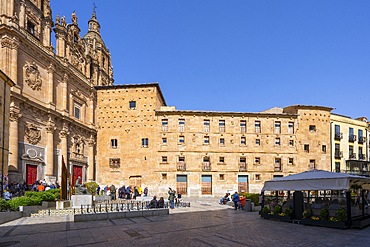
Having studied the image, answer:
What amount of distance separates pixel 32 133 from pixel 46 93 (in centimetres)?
497

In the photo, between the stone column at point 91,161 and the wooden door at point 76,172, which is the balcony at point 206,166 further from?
the wooden door at point 76,172

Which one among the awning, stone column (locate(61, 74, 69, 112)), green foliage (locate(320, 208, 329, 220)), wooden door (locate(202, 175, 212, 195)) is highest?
stone column (locate(61, 74, 69, 112))

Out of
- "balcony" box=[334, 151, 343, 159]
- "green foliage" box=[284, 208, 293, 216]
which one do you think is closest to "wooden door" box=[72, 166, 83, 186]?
"green foliage" box=[284, 208, 293, 216]

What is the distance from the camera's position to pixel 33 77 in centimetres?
2997

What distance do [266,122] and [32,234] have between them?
1353 inches

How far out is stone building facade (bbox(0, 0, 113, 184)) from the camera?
26.9m

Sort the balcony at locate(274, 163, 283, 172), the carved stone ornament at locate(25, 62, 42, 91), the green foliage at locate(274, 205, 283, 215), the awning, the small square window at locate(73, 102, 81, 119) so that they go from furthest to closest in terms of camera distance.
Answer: the balcony at locate(274, 163, 283, 172), the small square window at locate(73, 102, 81, 119), the carved stone ornament at locate(25, 62, 42, 91), the green foliage at locate(274, 205, 283, 215), the awning

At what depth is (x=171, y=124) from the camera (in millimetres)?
40250

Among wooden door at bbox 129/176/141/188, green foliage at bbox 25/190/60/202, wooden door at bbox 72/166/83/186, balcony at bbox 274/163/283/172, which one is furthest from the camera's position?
balcony at bbox 274/163/283/172

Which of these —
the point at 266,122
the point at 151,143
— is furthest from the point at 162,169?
the point at 266,122

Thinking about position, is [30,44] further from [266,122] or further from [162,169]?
[266,122]

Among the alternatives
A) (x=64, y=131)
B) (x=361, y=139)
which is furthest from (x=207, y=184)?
(x=361, y=139)

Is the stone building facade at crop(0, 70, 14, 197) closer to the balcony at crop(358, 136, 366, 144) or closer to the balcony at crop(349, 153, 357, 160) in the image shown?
the balcony at crop(349, 153, 357, 160)

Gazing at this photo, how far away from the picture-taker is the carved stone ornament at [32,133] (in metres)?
28.9
